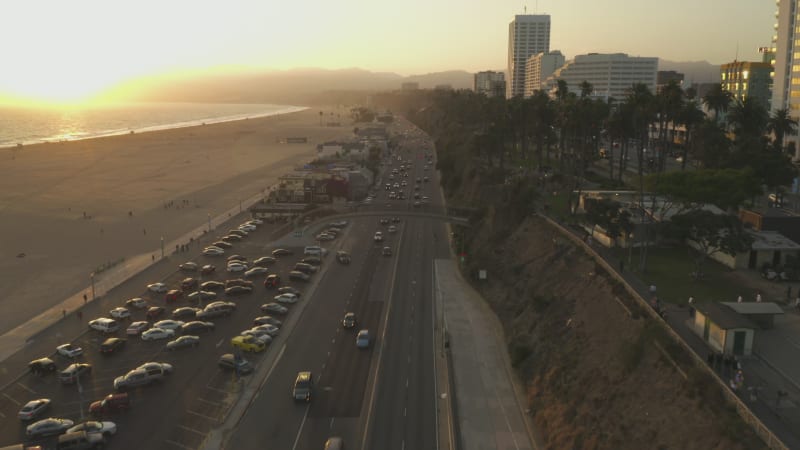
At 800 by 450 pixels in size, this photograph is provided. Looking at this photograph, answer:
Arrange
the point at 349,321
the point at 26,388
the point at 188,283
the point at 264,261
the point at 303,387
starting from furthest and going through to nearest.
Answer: the point at 264,261
the point at 188,283
the point at 349,321
the point at 26,388
the point at 303,387

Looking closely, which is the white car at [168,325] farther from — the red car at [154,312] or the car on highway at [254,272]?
the car on highway at [254,272]

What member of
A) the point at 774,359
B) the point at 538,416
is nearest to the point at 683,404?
the point at 774,359

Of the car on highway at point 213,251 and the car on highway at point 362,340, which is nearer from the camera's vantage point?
the car on highway at point 362,340

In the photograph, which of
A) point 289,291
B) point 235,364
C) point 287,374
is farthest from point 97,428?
point 289,291

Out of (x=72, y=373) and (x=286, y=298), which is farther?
(x=286, y=298)

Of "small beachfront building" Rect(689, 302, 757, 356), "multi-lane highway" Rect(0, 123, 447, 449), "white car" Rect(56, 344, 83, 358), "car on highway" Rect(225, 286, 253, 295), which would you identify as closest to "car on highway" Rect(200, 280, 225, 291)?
"car on highway" Rect(225, 286, 253, 295)

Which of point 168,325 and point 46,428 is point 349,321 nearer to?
point 168,325

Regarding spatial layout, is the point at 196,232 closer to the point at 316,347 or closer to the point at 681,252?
the point at 316,347

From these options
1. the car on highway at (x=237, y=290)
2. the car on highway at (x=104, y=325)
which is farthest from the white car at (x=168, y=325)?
the car on highway at (x=237, y=290)
